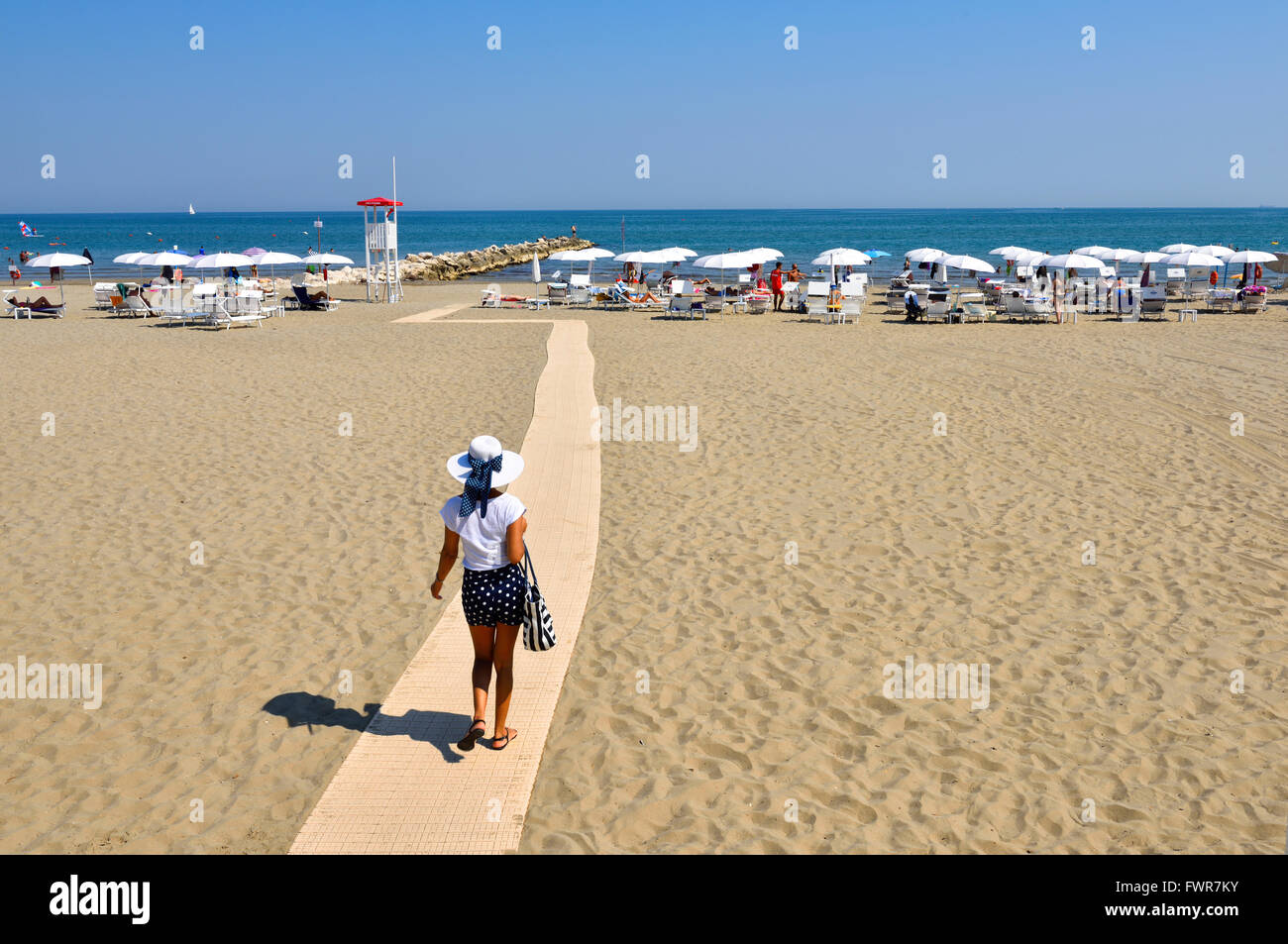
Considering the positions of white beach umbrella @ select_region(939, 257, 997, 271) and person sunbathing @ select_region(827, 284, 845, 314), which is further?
white beach umbrella @ select_region(939, 257, 997, 271)

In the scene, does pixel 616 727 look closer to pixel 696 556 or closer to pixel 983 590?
pixel 696 556

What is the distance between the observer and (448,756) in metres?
4.73

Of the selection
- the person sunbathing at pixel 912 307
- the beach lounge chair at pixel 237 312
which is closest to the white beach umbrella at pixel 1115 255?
the person sunbathing at pixel 912 307

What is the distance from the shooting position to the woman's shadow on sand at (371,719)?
4953mm

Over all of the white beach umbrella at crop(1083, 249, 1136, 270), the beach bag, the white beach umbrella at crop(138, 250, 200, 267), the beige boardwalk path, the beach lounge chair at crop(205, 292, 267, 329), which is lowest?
the beige boardwalk path

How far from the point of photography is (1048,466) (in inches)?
388

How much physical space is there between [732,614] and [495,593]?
2.39 metres

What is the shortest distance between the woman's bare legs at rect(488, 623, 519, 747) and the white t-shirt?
0.37m

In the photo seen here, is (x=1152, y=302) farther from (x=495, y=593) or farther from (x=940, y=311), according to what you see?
(x=495, y=593)

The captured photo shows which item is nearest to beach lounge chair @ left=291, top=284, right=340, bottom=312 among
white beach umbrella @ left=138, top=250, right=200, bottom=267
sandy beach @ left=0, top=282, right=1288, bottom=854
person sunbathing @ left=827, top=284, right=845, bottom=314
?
white beach umbrella @ left=138, top=250, right=200, bottom=267

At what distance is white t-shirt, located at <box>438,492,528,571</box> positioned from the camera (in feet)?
14.7

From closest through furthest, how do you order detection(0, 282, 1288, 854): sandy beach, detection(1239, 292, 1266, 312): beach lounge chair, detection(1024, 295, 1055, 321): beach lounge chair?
detection(0, 282, 1288, 854): sandy beach < detection(1024, 295, 1055, 321): beach lounge chair < detection(1239, 292, 1266, 312): beach lounge chair

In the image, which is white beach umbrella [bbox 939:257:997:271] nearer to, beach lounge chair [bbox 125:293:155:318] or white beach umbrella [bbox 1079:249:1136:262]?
white beach umbrella [bbox 1079:249:1136:262]
